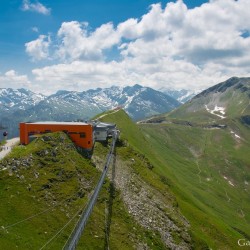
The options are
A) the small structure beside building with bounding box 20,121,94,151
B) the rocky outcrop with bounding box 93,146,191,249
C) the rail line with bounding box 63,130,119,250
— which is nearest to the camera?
the rail line with bounding box 63,130,119,250

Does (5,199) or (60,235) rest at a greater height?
(5,199)

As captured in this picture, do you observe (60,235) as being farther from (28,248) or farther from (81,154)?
(81,154)

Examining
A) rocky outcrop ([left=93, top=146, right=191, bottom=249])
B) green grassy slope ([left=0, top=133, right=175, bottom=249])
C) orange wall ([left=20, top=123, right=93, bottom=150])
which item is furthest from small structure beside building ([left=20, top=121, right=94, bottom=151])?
green grassy slope ([left=0, top=133, right=175, bottom=249])

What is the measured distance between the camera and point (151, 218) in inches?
2995

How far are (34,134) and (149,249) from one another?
42741mm

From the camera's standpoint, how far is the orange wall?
91312mm

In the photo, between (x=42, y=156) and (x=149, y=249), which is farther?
(x=42, y=156)

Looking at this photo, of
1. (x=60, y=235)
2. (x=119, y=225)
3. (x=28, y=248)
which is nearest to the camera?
(x=28, y=248)

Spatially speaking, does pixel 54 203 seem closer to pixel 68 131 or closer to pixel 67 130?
pixel 68 131

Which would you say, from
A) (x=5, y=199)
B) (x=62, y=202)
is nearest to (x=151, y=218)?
(x=62, y=202)

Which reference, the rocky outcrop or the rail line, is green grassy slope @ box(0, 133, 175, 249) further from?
the rocky outcrop

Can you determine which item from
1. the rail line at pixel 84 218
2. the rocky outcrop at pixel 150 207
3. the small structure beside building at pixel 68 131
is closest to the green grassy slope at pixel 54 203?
the rail line at pixel 84 218

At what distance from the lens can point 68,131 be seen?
91312 mm

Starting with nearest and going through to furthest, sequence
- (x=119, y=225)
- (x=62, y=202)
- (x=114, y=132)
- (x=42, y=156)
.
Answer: (x=62, y=202) → (x=119, y=225) → (x=42, y=156) → (x=114, y=132)
